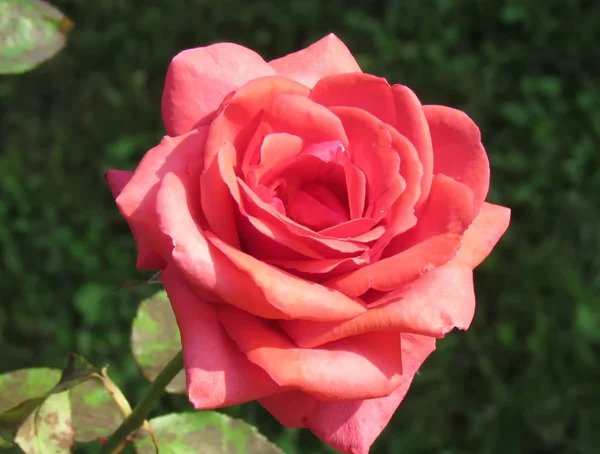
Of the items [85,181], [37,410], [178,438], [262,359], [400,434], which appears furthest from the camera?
[85,181]

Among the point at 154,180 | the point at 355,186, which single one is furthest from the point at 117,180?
the point at 355,186

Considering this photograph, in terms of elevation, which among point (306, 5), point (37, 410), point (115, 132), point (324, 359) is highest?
point (324, 359)

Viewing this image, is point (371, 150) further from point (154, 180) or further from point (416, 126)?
point (154, 180)

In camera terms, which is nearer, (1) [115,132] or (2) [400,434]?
(2) [400,434]

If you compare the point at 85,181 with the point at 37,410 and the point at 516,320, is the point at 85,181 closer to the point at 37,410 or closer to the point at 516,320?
the point at 516,320

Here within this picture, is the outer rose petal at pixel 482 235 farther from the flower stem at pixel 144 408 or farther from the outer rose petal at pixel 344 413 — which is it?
the flower stem at pixel 144 408

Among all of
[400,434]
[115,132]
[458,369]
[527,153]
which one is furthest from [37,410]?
[527,153]

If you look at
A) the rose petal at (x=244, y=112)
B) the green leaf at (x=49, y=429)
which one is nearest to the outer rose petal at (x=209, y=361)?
the rose petal at (x=244, y=112)
